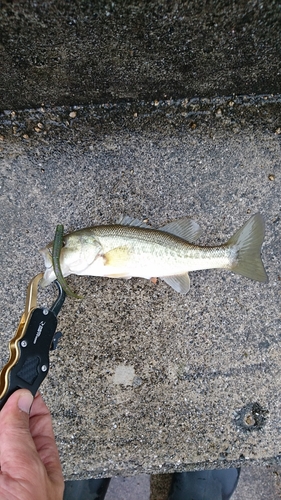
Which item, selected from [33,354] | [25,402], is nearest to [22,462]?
[25,402]

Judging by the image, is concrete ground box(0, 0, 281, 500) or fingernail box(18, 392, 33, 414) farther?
concrete ground box(0, 0, 281, 500)

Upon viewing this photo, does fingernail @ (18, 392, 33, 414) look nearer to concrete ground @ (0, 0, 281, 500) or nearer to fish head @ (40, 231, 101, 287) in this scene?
fish head @ (40, 231, 101, 287)

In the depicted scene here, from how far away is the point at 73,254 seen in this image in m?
2.25

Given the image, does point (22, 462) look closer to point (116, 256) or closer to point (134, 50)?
point (116, 256)

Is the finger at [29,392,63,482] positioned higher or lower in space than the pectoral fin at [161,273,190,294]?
lower

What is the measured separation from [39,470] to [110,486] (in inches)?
90.3

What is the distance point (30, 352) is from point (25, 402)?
0.25m

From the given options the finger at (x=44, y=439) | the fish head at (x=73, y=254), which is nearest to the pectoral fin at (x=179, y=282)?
the fish head at (x=73, y=254)

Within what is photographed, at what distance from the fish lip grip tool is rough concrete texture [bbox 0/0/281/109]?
1.44 metres

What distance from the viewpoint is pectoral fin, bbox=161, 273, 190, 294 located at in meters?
2.48

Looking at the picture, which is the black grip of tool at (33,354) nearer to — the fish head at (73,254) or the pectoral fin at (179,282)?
the fish head at (73,254)

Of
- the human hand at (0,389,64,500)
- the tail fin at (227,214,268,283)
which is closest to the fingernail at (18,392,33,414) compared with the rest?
the human hand at (0,389,64,500)

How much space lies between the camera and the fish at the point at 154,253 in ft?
7.62

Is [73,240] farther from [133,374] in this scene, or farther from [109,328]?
[133,374]
